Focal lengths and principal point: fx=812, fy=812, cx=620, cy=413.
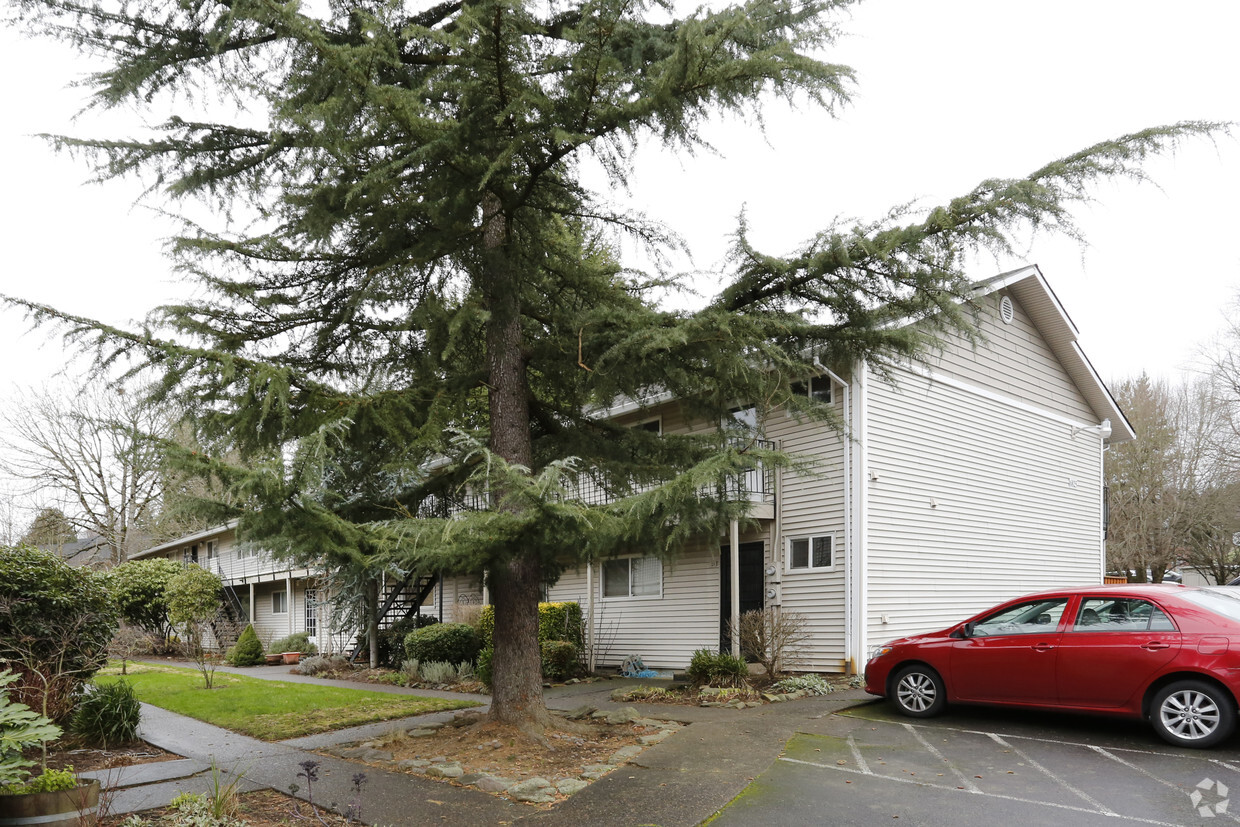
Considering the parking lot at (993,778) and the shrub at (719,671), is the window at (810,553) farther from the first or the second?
the parking lot at (993,778)

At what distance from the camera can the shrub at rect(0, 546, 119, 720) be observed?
29.1 feet

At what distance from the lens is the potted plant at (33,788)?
458 cm

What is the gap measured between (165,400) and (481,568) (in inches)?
140

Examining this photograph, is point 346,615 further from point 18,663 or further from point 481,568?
point 481,568

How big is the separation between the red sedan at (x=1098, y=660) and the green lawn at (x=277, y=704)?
6.87 meters

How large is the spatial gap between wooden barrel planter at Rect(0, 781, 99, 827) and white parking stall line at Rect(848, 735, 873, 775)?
5999mm

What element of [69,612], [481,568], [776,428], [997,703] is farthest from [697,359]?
[69,612]

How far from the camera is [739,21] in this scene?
606 centimetres

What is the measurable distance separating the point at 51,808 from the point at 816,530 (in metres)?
11.2

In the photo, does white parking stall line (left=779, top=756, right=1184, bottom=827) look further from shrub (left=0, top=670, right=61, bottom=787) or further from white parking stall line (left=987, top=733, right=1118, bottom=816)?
shrub (left=0, top=670, right=61, bottom=787)

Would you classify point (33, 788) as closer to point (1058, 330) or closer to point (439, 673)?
point (439, 673)

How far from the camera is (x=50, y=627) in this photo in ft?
30.2

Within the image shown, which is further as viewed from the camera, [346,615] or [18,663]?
[346,615]

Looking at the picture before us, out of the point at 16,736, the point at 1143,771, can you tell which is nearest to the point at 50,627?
the point at 16,736
